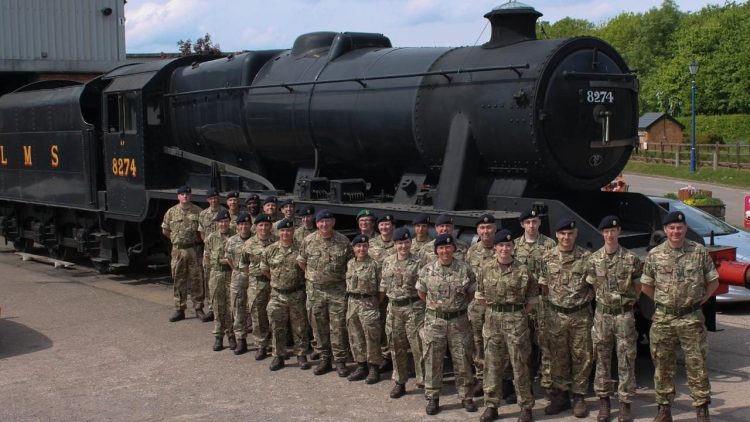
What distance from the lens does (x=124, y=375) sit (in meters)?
7.87

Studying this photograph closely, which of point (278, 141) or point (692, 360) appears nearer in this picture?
point (692, 360)

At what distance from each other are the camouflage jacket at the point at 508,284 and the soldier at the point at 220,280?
329 centimetres

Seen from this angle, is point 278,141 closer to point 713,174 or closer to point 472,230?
point 472,230

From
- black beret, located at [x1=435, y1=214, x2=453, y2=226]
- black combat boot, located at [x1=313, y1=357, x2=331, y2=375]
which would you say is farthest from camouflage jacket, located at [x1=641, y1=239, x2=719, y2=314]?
black combat boot, located at [x1=313, y1=357, x2=331, y2=375]

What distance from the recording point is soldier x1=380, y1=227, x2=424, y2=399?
→ 7012mm

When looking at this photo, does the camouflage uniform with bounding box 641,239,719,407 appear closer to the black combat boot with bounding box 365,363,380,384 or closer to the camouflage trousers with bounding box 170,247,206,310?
the black combat boot with bounding box 365,363,380,384

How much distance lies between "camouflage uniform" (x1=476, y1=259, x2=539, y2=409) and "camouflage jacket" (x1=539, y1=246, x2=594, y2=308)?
17 centimetres

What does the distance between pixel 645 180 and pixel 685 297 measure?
99.1 feet

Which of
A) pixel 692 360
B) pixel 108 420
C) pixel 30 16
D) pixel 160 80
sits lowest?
pixel 108 420

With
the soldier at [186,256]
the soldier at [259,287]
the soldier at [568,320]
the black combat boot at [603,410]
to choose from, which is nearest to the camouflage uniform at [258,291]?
the soldier at [259,287]

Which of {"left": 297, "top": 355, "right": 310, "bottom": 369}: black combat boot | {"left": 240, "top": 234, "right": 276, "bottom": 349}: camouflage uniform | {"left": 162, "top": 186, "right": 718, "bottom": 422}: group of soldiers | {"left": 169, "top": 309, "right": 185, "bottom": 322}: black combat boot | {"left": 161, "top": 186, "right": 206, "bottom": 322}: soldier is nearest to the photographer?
{"left": 162, "top": 186, "right": 718, "bottom": 422}: group of soldiers

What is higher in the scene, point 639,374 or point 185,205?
point 185,205

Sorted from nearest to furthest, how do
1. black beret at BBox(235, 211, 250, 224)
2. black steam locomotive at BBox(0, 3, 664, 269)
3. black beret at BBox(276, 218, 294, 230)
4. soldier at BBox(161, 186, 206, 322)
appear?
1. black steam locomotive at BBox(0, 3, 664, 269)
2. black beret at BBox(276, 218, 294, 230)
3. black beret at BBox(235, 211, 250, 224)
4. soldier at BBox(161, 186, 206, 322)

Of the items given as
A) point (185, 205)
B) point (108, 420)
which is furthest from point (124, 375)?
point (185, 205)
